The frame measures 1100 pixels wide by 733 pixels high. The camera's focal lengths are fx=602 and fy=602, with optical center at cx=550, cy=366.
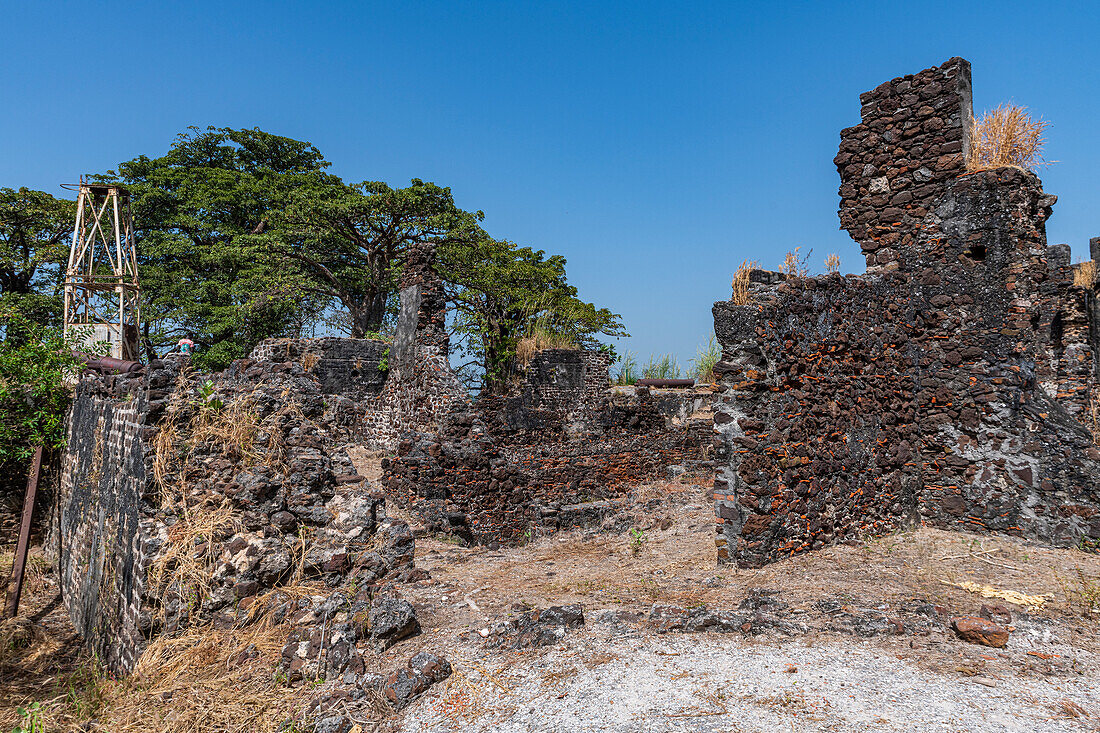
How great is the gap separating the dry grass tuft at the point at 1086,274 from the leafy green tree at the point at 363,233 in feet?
57.9

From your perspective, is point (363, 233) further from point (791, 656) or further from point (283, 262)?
point (791, 656)

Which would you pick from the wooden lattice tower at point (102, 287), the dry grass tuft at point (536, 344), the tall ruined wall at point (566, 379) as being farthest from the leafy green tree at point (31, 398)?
the dry grass tuft at point (536, 344)

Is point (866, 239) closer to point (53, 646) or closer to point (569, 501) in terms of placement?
point (569, 501)

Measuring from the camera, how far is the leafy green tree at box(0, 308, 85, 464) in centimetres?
873

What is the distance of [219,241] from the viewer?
25.7 metres

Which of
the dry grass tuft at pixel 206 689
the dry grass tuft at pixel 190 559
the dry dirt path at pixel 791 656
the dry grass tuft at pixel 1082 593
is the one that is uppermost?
the dry grass tuft at pixel 190 559

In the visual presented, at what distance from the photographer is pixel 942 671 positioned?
3.80 metres

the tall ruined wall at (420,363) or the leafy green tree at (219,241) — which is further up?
the leafy green tree at (219,241)

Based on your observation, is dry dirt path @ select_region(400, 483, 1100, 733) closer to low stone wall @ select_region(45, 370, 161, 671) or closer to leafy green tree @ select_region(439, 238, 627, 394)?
low stone wall @ select_region(45, 370, 161, 671)

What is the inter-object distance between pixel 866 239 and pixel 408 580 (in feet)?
21.5

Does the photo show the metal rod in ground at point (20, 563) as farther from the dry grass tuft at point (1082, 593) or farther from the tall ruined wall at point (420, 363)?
the dry grass tuft at point (1082, 593)

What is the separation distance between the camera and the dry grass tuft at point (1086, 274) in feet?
42.8

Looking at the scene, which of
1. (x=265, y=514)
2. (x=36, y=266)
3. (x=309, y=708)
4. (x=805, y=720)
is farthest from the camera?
(x=36, y=266)

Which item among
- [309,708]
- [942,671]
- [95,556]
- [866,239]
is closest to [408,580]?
[309,708]
